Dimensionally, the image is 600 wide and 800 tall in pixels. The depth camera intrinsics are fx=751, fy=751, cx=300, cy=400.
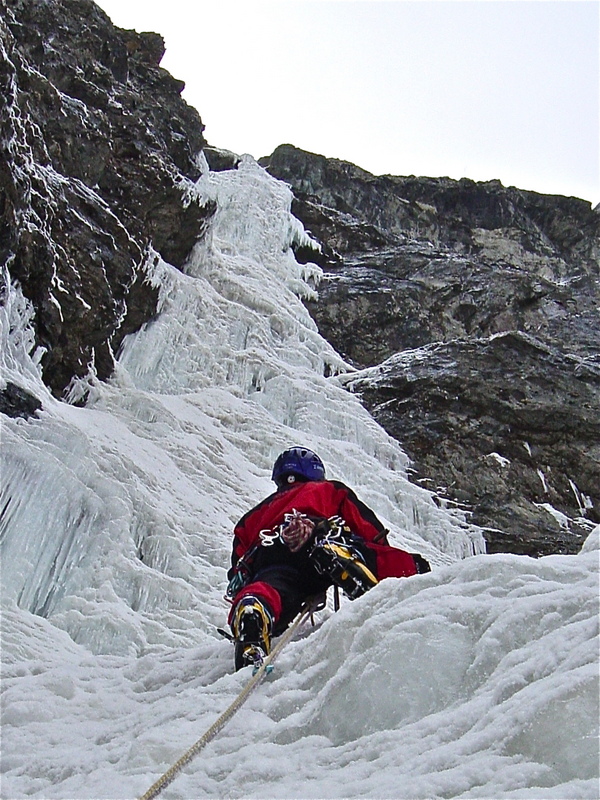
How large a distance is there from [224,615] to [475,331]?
11.2 metres

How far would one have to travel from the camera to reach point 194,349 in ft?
36.4

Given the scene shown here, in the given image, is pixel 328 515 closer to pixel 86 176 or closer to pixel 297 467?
pixel 297 467

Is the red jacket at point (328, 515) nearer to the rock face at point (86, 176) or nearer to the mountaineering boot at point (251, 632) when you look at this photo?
the mountaineering boot at point (251, 632)

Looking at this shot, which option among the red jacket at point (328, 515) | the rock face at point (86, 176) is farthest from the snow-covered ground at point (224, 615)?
the rock face at point (86, 176)

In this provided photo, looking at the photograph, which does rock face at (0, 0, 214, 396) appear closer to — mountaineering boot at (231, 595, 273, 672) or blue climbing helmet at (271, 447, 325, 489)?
blue climbing helmet at (271, 447, 325, 489)

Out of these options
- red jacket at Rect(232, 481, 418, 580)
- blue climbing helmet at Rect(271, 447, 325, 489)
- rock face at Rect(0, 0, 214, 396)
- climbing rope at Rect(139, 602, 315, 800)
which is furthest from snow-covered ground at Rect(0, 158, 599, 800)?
blue climbing helmet at Rect(271, 447, 325, 489)

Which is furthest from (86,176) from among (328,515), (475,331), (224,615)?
(475,331)

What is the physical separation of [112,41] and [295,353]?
5949mm

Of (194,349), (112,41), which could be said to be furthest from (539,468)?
(112,41)

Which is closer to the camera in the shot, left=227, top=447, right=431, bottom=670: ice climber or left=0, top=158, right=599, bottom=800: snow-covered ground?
left=0, top=158, right=599, bottom=800: snow-covered ground

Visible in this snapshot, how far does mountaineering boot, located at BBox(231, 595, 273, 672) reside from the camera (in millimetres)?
2914

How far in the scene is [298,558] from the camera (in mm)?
3480

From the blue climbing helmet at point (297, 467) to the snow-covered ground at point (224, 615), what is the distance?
947mm

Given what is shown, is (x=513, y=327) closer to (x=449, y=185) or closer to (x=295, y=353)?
(x=295, y=353)
